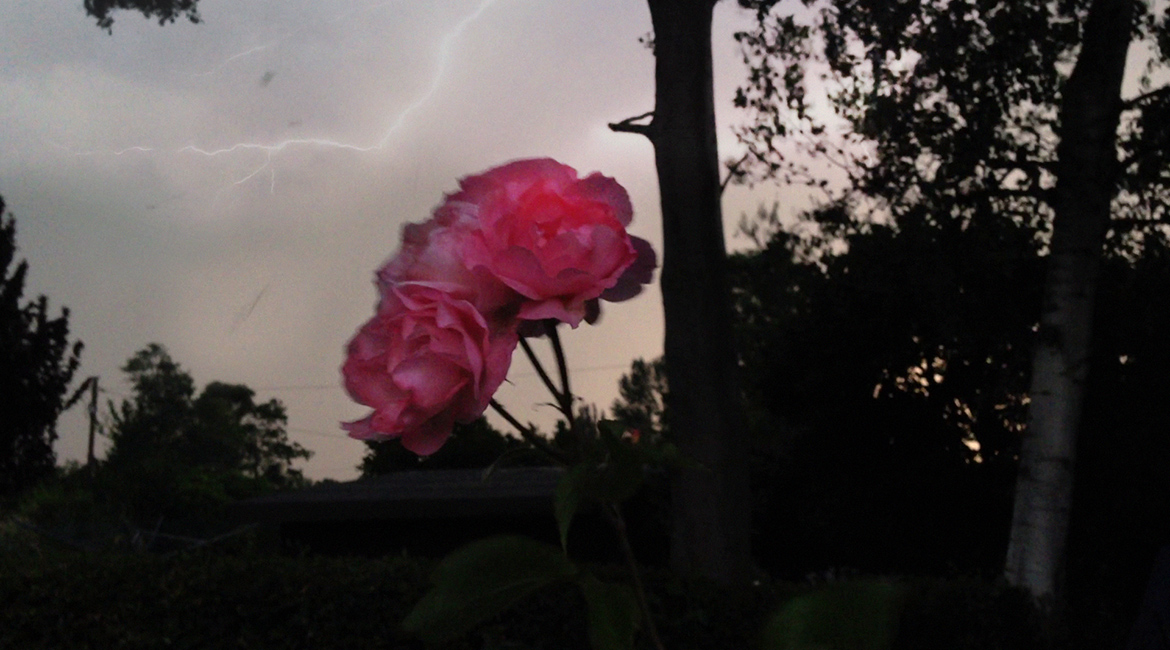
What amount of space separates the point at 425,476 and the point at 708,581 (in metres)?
13.7

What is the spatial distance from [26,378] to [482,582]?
32782mm

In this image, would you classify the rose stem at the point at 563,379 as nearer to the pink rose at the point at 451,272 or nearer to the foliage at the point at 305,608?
the pink rose at the point at 451,272

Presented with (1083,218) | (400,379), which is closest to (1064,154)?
(1083,218)

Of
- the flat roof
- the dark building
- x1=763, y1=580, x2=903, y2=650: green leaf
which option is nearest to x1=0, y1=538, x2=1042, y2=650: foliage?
the dark building

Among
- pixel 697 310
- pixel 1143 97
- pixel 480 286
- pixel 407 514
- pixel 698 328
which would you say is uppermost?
pixel 1143 97

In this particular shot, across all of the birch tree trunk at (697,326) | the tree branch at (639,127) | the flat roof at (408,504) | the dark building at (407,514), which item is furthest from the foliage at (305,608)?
the flat roof at (408,504)

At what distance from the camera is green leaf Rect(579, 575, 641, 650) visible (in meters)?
0.81

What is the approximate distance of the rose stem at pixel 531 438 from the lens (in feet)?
2.76

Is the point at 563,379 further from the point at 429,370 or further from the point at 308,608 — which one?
the point at 308,608

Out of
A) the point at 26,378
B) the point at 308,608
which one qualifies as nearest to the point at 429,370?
the point at 308,608

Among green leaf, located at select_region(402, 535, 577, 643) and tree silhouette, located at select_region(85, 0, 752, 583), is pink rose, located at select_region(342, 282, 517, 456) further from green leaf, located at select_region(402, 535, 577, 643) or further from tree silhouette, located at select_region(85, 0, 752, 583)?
tree silhouette, located at select_region(85, 0, 752, 583)

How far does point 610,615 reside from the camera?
0.82m

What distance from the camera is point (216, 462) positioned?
2352 inches

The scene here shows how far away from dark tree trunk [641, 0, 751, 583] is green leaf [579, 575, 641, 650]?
7805 millimetres
